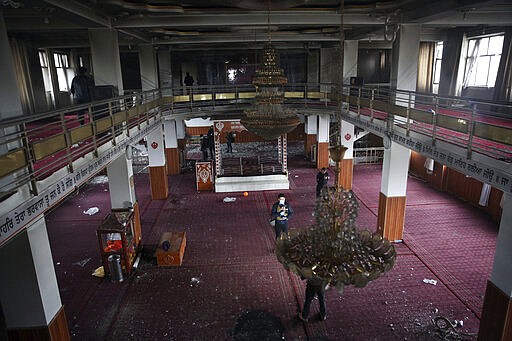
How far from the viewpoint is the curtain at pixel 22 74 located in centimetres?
1428

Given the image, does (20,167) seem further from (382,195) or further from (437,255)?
(437,255)

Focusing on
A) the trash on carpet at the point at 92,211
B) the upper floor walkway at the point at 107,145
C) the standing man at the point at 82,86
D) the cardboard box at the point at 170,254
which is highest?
the standing man at the point at 82,86

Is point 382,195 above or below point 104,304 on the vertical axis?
above

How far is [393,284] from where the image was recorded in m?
8.69

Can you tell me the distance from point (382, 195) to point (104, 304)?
8.23 metres

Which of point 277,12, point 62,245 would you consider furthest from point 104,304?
point 277,12

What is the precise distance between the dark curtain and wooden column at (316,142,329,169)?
620 cm

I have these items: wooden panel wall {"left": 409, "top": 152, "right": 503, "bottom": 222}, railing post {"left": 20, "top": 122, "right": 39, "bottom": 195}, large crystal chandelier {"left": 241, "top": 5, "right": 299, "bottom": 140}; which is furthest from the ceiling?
wooden panel wall {"left": 409, "top": 152, "right": 503, "bottom": 222}

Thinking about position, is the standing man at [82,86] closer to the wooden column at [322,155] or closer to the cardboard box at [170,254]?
the cardboard box at [170,254]

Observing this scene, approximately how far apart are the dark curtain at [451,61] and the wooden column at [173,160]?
13.5 m

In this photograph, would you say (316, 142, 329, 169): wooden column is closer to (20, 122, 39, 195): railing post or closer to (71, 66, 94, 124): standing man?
(71, 66, 94, 124): standing man

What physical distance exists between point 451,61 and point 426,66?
2.37 meters

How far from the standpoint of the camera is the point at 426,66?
18234mm

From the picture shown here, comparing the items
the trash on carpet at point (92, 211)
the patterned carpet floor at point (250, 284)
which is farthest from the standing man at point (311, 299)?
the trash on carpet at point (92, 211)
